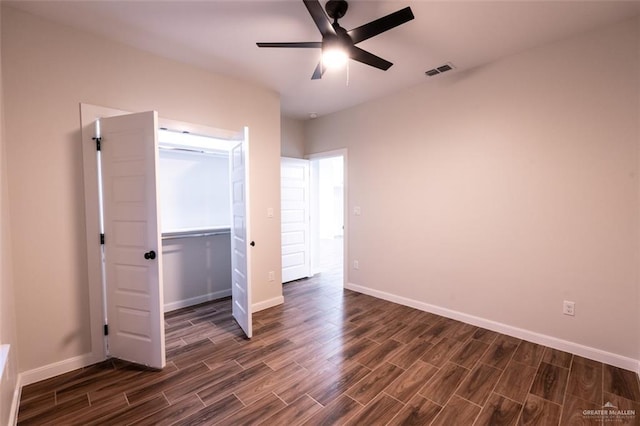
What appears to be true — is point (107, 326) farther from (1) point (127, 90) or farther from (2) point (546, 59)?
(2) point (546, 59)

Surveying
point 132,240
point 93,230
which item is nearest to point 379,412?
point 132,240

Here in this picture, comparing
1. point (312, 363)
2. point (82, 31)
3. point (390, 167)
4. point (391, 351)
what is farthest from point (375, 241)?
point (82, 31)

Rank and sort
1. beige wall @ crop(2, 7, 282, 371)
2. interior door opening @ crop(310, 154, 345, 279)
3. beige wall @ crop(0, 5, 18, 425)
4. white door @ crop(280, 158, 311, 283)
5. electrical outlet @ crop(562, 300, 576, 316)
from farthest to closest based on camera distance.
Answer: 1. interior door opening @ crop(310, 154, 345, 279)
2. white door @ crop(280, 158, 311, 283)
3. electrical outlet @ crop(562, 300, 576, 316)
4. beige wall @ crop(2, 7, 282, 371)
5. beige wall @ crop(0, 5, 18, 425)

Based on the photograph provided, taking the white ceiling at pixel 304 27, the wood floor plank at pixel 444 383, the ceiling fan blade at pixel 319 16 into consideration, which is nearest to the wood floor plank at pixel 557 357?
the wood floor plank at pixel 444 383

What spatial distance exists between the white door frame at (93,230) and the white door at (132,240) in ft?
0.19

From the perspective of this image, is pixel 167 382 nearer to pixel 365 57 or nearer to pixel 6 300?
pixel 6 300

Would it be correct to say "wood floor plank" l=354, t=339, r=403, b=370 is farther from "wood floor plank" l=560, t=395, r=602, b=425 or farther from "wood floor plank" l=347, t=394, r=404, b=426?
"wood floor plank" l=560, t=395, r=602, b=425

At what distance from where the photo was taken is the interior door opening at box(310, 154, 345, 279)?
5.27 m

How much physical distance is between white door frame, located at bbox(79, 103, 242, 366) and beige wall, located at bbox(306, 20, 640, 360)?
10.4 feet

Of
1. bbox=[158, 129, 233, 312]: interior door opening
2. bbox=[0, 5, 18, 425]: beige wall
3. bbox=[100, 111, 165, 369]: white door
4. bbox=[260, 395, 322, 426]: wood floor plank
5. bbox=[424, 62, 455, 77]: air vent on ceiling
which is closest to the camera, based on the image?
bbox=[0, 5, 18, 425]: beige wall

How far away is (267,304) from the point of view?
3688 mm

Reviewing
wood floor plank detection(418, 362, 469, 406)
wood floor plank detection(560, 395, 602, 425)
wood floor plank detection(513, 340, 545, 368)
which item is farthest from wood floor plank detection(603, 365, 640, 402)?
wood floor plank detection(418, 362, 469, 406)

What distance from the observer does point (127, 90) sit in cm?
260

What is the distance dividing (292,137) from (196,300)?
300 cm
